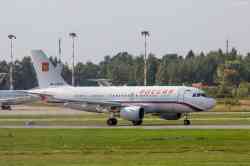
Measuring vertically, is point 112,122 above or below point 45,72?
below

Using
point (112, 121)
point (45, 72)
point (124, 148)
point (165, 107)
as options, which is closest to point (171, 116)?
point (165, 107)

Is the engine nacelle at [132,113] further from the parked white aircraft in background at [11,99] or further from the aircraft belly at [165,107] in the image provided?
the parked white aircraft in background at [11,99]

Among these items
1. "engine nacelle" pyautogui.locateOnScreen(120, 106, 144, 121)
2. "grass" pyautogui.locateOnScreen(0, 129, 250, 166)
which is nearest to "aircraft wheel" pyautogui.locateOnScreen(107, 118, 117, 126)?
"engine nacelle" pyautogui.locateOnScreen(120, 106, 144, 121)

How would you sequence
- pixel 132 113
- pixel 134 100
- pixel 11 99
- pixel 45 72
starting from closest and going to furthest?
pixel 132 113
pixel 134 100
pixel 45 72
pixel 11 99

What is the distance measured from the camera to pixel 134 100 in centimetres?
6706

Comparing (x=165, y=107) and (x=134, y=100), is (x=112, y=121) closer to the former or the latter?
(x=134, y=100)

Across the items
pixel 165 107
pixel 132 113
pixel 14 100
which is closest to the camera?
pixel 132 113

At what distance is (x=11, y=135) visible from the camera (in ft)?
159

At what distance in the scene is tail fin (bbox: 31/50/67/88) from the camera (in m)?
73.4

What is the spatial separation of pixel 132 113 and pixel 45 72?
494 inches

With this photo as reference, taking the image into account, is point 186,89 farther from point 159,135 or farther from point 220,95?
point 220,95

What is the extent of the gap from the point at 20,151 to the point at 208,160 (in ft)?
30.1

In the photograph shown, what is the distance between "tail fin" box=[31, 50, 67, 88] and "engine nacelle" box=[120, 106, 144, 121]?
368 inches

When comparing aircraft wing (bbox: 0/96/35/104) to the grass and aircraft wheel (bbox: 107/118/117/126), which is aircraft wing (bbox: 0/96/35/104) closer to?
aircraft wheel (bbox: 107/118/117/126)
